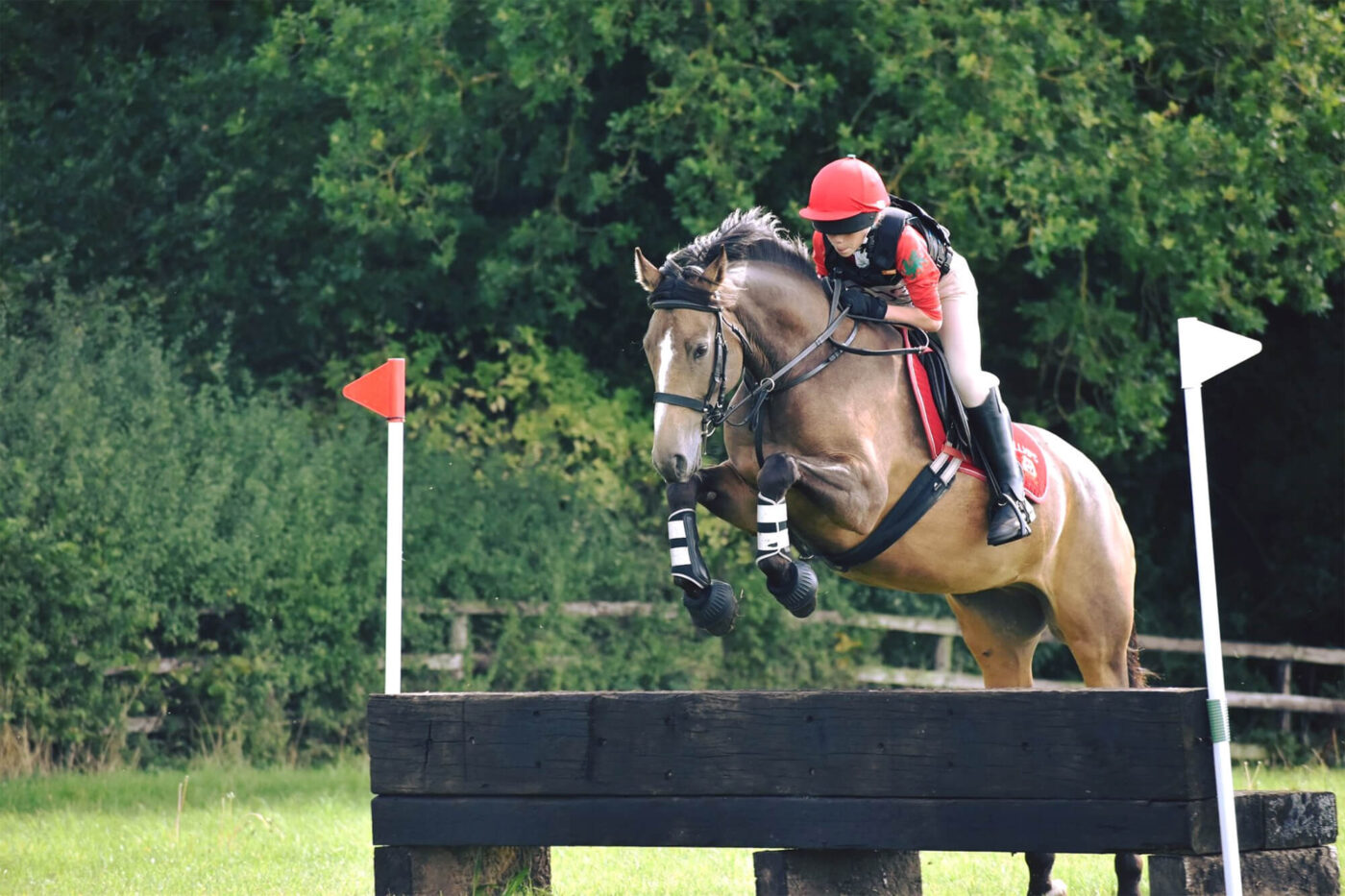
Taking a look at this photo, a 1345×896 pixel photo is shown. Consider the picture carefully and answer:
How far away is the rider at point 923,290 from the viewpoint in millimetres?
5098

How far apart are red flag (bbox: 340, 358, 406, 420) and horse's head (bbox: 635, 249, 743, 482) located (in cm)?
92

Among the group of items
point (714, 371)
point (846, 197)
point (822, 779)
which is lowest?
point (822, 779)

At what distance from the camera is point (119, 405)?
38.2ft

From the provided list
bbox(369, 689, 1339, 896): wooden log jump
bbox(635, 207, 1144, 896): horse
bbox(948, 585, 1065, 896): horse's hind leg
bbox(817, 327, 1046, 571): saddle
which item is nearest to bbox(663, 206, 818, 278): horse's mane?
bbox(635, 207, 1144, 896): horse

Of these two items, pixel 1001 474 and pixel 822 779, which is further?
pixel 1001 474

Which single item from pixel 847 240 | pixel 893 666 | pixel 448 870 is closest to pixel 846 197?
pixel 847 240

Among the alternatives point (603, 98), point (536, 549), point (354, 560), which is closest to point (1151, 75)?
point (603, 98)

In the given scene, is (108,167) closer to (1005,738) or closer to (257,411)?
(257,411)

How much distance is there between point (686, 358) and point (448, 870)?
5.98 feet

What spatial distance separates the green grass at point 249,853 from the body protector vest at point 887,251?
8.24ft

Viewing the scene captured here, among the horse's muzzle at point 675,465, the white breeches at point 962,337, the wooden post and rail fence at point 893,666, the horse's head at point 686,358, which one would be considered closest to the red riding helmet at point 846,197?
the horse's head at point 686,358

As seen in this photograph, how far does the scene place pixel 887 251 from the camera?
5141 millimetres

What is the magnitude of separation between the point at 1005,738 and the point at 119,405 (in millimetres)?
8902

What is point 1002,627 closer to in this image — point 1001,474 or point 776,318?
point 1001,474
